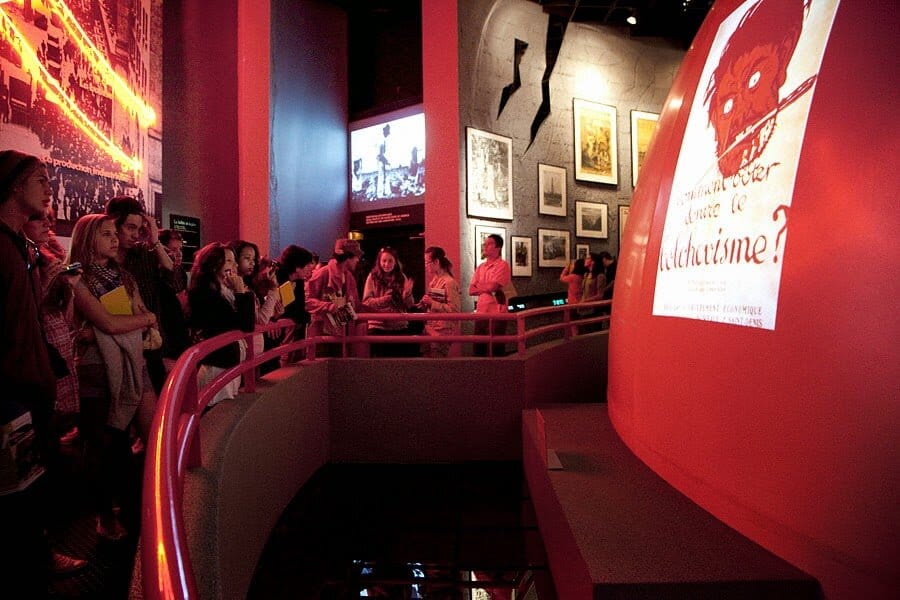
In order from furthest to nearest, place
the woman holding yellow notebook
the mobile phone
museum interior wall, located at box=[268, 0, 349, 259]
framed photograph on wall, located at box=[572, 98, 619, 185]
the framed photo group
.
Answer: framed photograph on wall, located at box=[572, 98, 619, 185] → museum interior wall, located at box=[268, 0, 349, 259] → the framed photo group → the woman holding yellow notebook → the mobile phone

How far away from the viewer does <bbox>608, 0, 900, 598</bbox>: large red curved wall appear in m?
1.77

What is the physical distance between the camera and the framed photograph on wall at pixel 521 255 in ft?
28.3

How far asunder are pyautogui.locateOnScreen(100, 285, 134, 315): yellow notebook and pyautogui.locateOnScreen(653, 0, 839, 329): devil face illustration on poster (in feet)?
8.73

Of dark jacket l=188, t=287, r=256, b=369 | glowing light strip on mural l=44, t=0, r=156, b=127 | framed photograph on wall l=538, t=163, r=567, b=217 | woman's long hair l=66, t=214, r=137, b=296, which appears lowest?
dark jacket l=188, t=287, r=256, b=369

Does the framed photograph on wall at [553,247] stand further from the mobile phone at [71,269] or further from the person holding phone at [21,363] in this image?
the person holding phone at [21,363]

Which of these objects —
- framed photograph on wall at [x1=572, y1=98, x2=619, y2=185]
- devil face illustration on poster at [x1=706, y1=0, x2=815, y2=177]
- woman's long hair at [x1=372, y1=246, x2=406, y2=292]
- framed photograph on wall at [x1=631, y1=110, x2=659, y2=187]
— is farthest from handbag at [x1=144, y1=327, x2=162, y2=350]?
framed photograph on wall at [x1=631, y1=110, x2=659, y2=187]

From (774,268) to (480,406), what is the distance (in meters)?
3.34

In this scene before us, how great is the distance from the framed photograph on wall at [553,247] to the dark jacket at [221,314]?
21.0 feet

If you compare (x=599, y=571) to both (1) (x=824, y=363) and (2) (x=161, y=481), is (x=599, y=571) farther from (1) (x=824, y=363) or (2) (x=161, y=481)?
(2) (x=161, y=481)

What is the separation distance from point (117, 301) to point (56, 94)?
381 cm

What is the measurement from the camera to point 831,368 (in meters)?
1.89

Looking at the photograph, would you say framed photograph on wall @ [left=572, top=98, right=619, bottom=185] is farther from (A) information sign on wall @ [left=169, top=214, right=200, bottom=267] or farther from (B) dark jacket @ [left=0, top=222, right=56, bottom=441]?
(B) dark jacket @ [left=0, top=222, right=56, bottom=441]

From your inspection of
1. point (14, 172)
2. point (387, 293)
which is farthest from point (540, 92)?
point (14, 172)

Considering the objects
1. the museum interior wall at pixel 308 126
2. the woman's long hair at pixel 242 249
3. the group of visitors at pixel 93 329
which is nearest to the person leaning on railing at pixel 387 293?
the group of visitors at pixel 93 329
